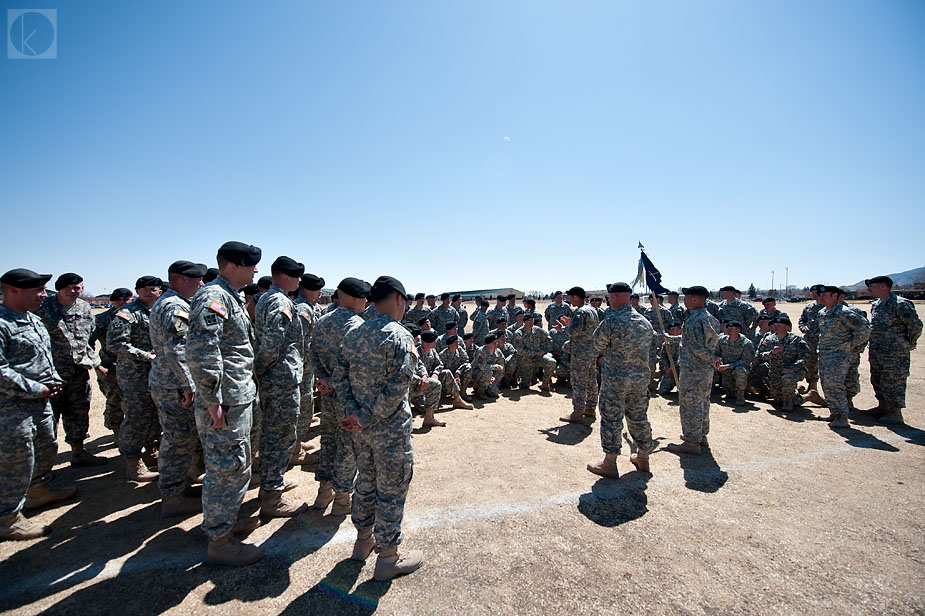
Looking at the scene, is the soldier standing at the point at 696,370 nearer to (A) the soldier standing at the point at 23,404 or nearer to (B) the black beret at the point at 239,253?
(B) the black beret at the point at 239,253

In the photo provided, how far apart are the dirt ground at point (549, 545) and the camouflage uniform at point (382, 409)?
24.7 inches

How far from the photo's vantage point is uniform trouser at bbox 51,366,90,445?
202 inches

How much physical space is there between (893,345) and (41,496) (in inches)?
518

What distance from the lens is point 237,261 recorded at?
3.44 m

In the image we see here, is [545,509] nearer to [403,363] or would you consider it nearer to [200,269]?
Result: [403,363]

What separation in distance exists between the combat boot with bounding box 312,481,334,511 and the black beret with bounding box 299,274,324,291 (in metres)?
2.36

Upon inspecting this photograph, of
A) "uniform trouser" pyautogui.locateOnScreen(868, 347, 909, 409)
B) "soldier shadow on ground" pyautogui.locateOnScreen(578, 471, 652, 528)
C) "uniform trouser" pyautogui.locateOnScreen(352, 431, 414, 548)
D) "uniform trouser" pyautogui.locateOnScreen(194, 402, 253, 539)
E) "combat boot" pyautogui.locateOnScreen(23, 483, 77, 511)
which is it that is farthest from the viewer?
"uniform trouser" pyautogui.locateOnScreen(868, 347, 909, 409)

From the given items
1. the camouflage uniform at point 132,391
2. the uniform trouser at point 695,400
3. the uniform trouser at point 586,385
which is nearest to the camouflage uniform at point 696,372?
the uniform trouser at point 695,400

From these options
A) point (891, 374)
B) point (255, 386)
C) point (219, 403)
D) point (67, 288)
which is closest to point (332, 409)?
point (255, 386)

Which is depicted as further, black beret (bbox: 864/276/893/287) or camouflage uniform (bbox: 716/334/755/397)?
camouflage uniform (bbox: 716/334/755/397)

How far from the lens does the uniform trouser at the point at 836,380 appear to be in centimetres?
692

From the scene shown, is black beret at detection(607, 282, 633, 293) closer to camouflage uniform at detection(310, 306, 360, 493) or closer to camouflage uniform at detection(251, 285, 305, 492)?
camouflage uniform at detection(310, 306, 360, 493)

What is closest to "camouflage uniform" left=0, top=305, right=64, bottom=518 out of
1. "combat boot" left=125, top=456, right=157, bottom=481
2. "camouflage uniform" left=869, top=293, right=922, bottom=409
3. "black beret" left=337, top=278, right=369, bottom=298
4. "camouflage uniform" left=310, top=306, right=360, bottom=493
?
"combat boot" left=125, top=456, right=157, bottom=481

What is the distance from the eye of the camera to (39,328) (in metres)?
4.04
